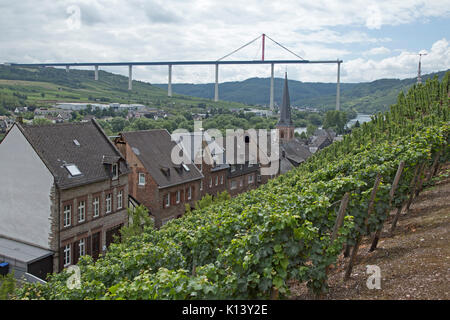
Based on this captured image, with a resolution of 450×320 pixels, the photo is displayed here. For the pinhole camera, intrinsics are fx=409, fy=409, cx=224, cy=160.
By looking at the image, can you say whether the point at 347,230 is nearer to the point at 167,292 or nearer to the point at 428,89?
the point at 167,292

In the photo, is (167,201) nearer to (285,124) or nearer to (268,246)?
(268,246)

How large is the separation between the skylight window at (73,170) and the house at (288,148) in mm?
43101

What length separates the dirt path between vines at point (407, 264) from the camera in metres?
9.91

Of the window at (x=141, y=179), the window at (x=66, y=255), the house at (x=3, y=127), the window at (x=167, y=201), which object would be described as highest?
the house at (x=3, y=127)

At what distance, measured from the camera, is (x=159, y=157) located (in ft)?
134

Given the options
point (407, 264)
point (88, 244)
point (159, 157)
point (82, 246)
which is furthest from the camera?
point (159, 157)

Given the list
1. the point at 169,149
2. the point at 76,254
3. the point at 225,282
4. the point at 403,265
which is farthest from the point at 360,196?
the point at 169,149

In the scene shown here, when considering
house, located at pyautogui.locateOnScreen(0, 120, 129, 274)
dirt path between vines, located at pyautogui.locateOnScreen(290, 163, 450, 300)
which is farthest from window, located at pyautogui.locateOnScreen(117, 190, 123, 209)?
dirt path between vines, located at pyautogui.locateOnScreen(290, 163, 450, 300)

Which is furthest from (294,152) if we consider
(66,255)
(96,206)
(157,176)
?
(66,255)

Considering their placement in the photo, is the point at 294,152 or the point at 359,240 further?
the point at 294,152

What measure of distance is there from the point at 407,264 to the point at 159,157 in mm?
31664

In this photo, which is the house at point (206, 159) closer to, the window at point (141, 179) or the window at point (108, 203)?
the window at point (141, 179)

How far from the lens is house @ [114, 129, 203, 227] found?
37.8 m

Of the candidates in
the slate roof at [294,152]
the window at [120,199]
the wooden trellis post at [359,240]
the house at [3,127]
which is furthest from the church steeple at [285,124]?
the wooden trellis post at [359,240]
